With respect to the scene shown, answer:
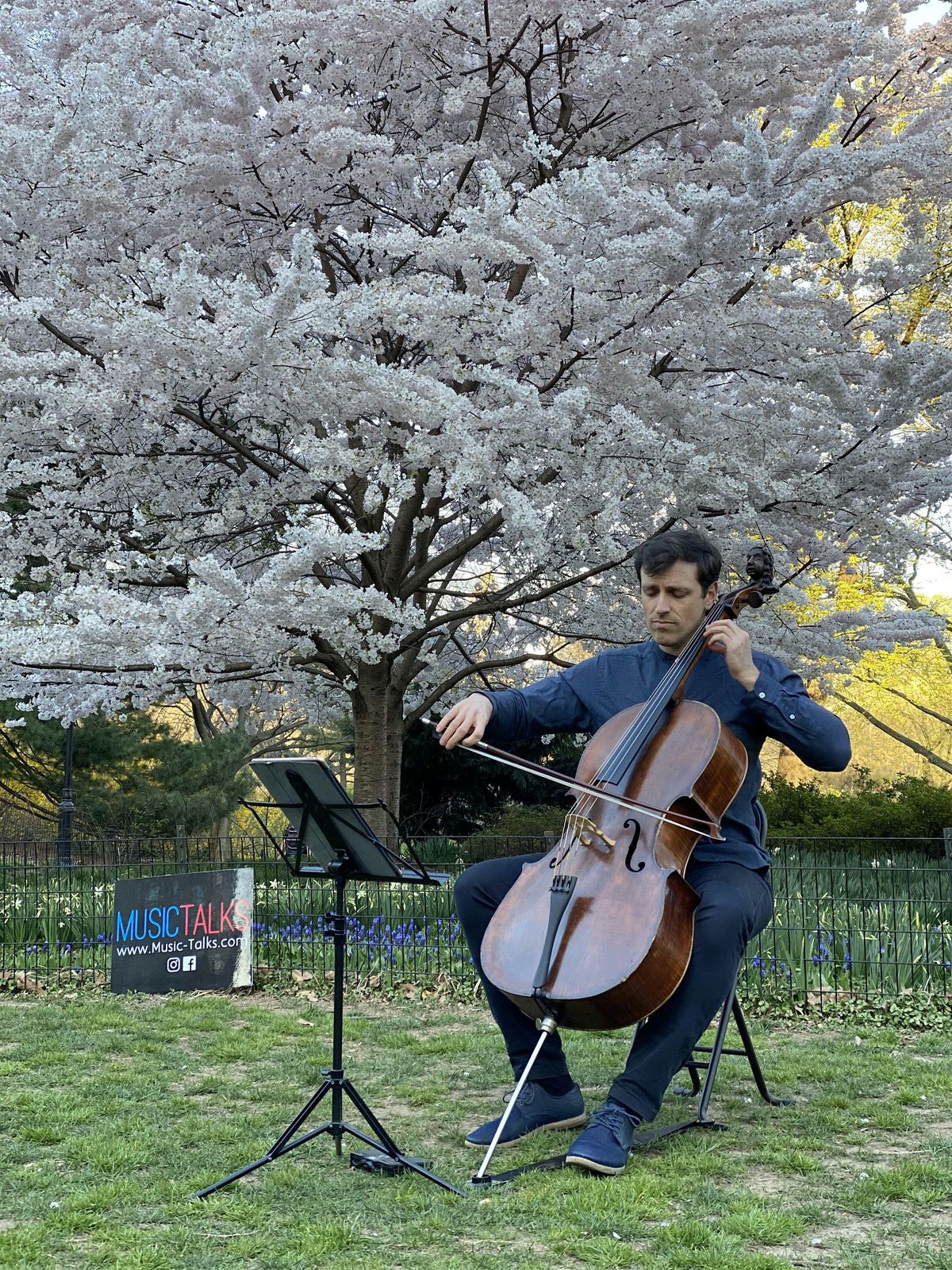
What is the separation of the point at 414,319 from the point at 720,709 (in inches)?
147

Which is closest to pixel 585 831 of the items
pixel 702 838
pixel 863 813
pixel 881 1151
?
pixel 702 838

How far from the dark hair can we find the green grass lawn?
1.48 meters

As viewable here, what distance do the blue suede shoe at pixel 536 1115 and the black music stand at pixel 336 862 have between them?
265 mm

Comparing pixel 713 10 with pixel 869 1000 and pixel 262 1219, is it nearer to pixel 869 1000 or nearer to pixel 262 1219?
pixel 869 1000

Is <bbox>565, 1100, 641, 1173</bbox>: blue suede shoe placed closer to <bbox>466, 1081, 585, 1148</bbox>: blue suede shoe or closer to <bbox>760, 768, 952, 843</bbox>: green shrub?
<bbox>466, 1081, 585, 1148</bbox>: blue suede shoe

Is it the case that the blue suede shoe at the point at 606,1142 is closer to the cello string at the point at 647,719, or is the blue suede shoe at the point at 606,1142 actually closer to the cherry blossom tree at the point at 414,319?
the cello string at the point at 647,719

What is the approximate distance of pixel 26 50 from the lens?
7.13 meters

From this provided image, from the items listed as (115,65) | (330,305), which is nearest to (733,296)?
(330,305)

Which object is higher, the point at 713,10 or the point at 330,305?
the point at 713,10

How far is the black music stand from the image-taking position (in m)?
2.67

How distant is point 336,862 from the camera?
2846 mm

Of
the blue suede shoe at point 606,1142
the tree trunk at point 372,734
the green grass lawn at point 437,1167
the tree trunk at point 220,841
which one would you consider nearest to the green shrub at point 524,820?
the tree trunk at point 372,734

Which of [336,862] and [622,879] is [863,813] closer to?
[622,879]

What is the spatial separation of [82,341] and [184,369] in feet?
4.01
